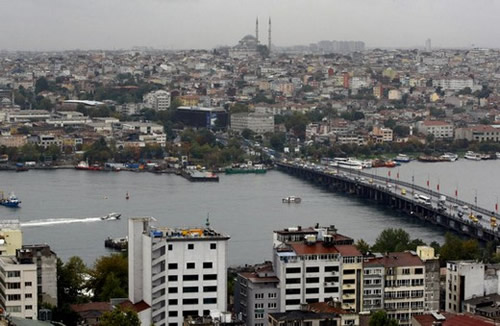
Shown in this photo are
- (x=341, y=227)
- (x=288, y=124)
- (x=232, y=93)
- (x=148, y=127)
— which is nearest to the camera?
(x=341, y=227)

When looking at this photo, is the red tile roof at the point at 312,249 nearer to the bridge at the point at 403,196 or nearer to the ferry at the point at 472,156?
the bridge at the point at 403,196

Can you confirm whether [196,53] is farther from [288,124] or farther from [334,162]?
[334,162]

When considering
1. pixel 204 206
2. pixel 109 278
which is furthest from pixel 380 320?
pixel 204 206

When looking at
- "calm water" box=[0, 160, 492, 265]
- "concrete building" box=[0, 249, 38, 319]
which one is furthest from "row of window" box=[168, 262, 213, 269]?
"calm water" box=[0, 160, 492, 265]

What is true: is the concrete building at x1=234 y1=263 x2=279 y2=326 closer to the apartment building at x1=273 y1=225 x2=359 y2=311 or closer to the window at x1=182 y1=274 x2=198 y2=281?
the apartment building at x1=273 y1=225 x2=359 y2=311

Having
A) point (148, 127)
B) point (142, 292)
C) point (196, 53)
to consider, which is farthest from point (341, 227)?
point (196, 53)

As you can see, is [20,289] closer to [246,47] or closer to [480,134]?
[480,134]
